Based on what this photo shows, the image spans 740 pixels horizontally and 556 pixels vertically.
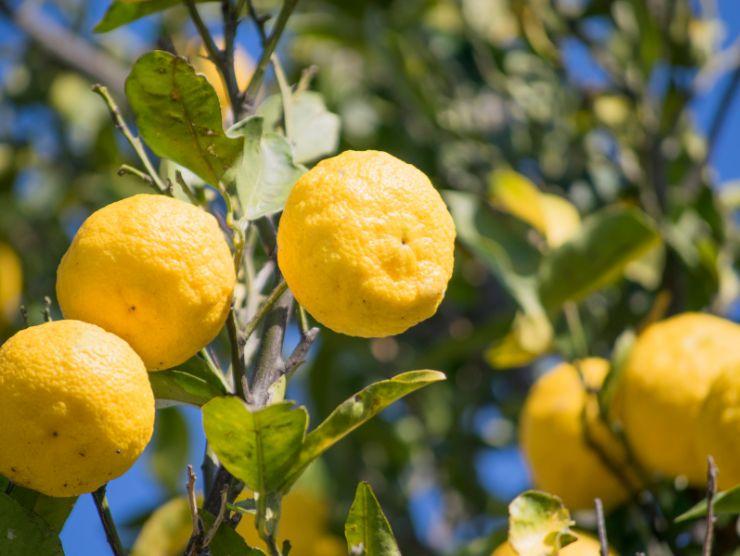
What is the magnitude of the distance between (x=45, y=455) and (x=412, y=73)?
119cm

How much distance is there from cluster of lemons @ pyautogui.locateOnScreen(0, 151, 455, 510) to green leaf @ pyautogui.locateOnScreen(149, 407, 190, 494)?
51.8 inches

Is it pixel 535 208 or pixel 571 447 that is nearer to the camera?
pixel 571 447

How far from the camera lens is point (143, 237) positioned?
76cm

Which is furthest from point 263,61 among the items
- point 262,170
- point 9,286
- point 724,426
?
point 9,286

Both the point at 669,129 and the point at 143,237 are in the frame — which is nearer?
the point at 143,237

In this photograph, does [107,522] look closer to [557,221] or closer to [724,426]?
[724,426]

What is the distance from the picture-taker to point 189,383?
801 millimetres

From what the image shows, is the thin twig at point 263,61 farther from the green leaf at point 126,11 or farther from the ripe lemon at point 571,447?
the ripe lemon at point 571,447

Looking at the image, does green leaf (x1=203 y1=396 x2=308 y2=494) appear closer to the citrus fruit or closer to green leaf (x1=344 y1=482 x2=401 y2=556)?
green leaf (x1=344 y1=482 x2=401 y2=556)

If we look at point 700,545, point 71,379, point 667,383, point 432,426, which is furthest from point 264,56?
point 432,426

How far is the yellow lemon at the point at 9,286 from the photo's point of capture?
79.2 inches

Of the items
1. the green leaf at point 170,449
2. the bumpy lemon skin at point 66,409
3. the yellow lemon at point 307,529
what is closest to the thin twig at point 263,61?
the bumpy lemon skin at point 66,409

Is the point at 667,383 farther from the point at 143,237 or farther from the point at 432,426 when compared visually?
the point at 432,426

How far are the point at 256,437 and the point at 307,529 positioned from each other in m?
0.79
